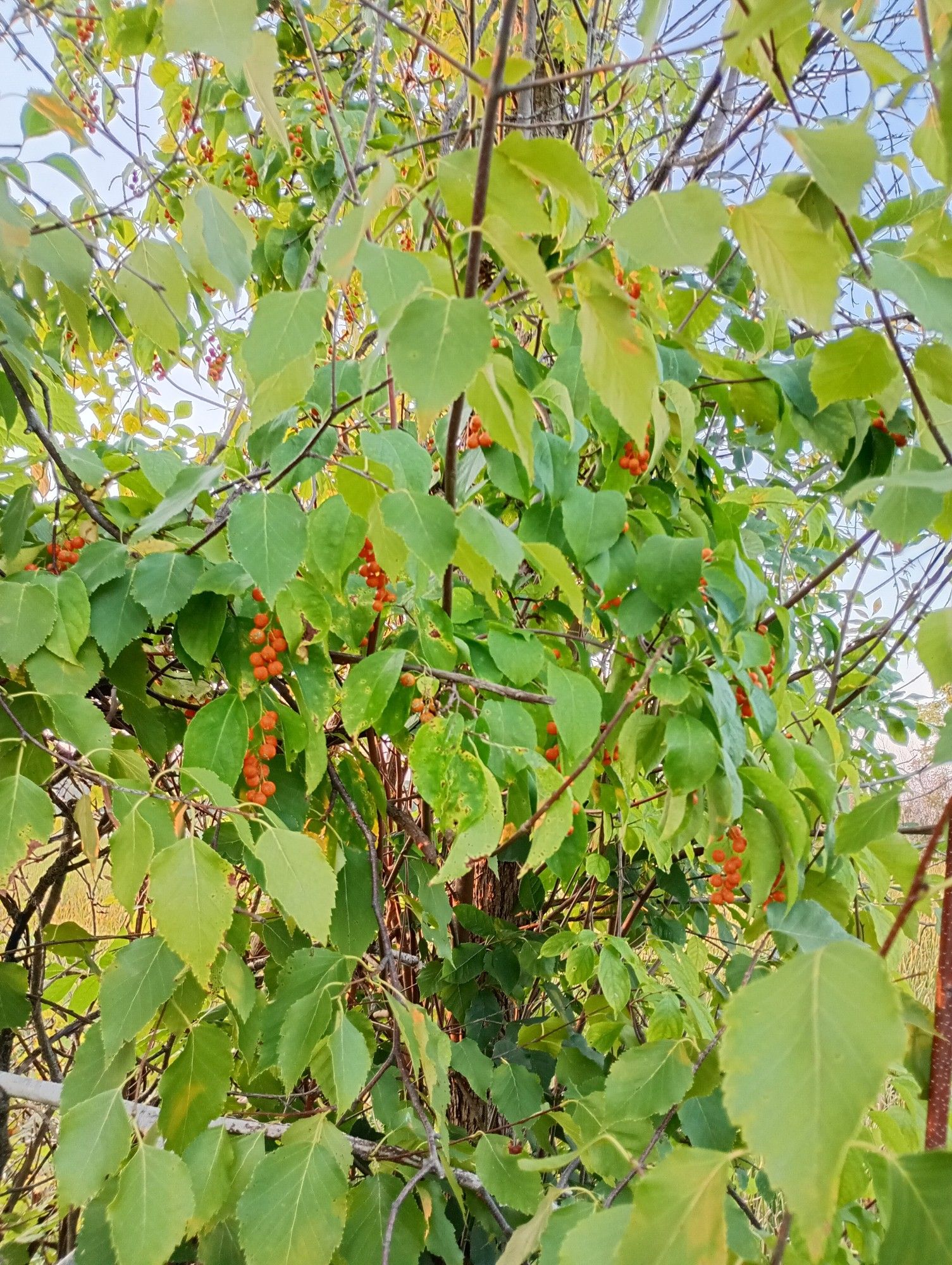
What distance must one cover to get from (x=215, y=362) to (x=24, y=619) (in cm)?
145

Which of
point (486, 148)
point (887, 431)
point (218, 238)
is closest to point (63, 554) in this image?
point (218, 238)

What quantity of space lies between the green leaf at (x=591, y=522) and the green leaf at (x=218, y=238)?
0.30 metres

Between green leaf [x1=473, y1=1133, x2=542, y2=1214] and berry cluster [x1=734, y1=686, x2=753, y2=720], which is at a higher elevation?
berry cluster [x1=734, y1=686, x2=753, y2=720]

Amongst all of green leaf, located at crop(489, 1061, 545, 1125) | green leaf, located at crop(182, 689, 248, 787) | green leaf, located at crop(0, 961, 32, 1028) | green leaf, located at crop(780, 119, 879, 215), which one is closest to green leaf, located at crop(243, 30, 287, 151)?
green leaf, located at crop(780, 119, 879, 215)

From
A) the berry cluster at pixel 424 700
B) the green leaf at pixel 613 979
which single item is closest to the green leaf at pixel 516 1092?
the green leaf at pixel 613 979

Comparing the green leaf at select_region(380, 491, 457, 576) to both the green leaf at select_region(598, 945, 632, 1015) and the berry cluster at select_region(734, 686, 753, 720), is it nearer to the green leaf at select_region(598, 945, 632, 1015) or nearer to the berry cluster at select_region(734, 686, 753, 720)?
the berry cluster at select_region(734, 686, 753, 720)

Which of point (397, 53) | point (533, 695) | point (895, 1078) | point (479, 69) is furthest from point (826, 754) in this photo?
point (397, 53)

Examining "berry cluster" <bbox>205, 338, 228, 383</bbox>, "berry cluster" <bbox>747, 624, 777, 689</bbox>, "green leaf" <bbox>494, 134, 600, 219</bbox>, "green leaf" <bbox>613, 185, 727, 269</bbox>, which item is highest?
"berry cluster" <bbox>205, 338, 228, 383</bbox>

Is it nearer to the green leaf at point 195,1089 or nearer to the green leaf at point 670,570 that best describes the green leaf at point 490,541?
the green leaf at point 670,570

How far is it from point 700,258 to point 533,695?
13.6 inches

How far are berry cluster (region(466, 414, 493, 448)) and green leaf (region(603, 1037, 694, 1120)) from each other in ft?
1.61

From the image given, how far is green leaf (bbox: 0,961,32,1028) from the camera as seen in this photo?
28.6 inches

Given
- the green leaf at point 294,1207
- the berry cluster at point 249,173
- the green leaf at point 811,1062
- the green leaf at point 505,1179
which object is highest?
the berry cluster at point 249,173

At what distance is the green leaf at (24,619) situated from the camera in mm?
542
